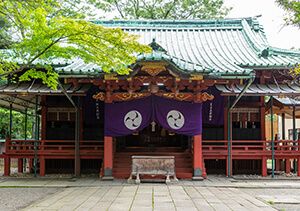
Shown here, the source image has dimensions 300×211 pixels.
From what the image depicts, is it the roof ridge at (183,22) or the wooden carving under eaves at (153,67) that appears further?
the roof ridge at (183,22)

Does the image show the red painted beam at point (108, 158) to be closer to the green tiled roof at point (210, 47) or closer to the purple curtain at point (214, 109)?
the green tiled roof at point (210, 47)

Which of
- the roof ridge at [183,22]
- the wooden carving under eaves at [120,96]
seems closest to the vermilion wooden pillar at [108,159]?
the wooden carving under eaves at [120,96]

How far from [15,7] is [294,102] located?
12593 millimetres

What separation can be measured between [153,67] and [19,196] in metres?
5.70

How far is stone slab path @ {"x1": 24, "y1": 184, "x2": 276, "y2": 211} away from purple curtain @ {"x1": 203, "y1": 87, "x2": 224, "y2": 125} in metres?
4.18

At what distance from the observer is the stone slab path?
8.22 m

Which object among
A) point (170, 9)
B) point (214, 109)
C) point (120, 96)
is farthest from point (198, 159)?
point (170, 9)

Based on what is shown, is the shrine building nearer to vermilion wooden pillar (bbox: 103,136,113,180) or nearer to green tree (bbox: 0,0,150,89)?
vermilion wooden pillar (bbox: 103,136,113,180)

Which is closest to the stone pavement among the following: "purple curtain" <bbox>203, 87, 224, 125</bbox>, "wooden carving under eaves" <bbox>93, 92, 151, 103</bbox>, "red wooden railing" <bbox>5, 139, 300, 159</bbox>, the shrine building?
"red wooden railing" <bbox>5, 139, 300, 159</bbox>

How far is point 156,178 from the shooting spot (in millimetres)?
13141

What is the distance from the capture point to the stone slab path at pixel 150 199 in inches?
324

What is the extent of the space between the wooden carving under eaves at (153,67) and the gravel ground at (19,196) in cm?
473

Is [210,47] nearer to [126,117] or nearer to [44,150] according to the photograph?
[126,117]

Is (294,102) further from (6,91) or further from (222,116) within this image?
(6,91)
